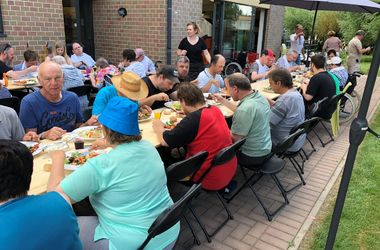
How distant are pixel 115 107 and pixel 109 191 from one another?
46 cm

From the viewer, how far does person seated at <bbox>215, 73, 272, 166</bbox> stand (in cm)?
315

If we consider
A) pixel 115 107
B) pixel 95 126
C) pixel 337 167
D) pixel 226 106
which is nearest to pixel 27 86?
pixel 95 126

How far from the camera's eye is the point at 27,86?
16.6 ft

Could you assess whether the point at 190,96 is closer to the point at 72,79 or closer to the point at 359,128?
the point at 359,128

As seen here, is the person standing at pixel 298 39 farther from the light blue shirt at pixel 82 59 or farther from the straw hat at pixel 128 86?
the straw hat at pixel 128 86

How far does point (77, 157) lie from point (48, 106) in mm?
1073

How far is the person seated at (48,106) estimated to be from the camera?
302 cm

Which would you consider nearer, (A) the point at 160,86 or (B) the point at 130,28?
(A) the point at 160,86

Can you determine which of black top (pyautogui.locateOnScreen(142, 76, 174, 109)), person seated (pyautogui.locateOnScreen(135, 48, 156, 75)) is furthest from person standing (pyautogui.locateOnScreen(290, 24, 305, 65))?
black top (pyautogui.locateOnScreen(142, 76, 174, 109))

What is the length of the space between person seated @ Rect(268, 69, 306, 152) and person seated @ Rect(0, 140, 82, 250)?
2.86 metres

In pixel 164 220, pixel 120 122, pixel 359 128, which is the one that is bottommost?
pixel 164 220

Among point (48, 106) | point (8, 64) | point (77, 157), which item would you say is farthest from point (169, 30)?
point (77, 157)

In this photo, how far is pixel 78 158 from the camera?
2299 mm

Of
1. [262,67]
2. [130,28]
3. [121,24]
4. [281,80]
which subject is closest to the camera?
[281,80]
